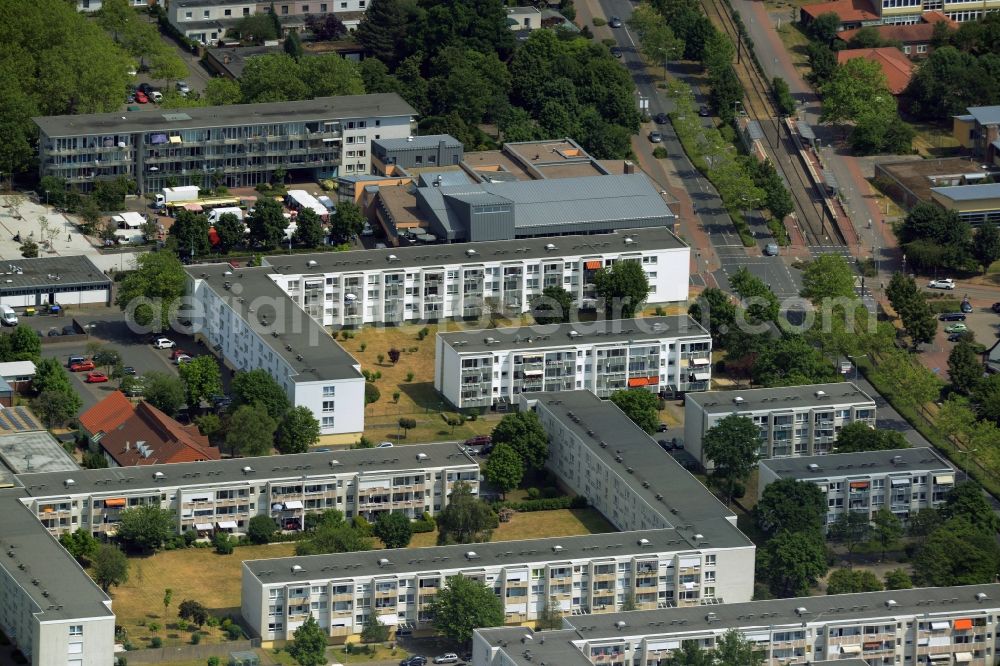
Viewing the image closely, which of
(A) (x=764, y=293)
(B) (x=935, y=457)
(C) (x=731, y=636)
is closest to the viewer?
(C) (x=731, y=636)

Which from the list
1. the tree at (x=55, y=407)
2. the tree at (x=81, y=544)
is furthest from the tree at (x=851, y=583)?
the tree at (x=55, y=407)

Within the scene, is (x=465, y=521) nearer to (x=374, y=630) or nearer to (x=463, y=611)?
(x=374, y=630)

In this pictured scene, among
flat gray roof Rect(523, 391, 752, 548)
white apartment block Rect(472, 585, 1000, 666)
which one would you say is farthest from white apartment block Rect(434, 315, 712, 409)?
white apartment block Rect(472, 585, 1000, 666)

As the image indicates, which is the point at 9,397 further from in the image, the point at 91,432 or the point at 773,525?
the point at 773,525

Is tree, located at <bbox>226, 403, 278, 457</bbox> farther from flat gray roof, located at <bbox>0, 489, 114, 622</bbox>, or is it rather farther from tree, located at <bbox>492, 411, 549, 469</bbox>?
flat gray roof, located at <bbox>0, 489, 114, 622</bbox>

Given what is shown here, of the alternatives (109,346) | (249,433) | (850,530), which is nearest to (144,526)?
(249,433)

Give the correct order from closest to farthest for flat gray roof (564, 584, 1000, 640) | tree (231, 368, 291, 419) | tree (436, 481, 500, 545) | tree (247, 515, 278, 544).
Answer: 1. flat gray roof (564, 584, 1000, 640)
2. tree (436, 481, 500, 545)
3. tree (247, 515, 278, 544)
4. tree (231, 368, 291, 419)

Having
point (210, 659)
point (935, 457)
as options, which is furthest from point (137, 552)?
point (935, 457)
